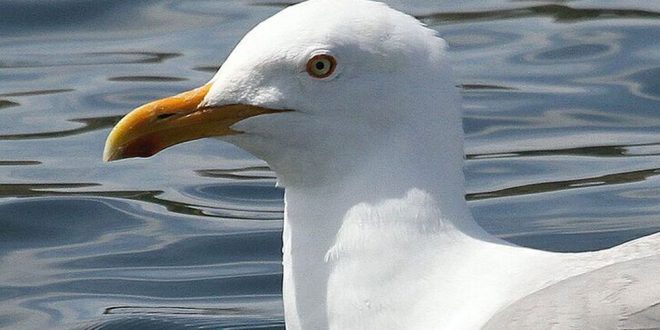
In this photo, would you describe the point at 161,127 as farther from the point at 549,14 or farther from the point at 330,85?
the point at 549,14

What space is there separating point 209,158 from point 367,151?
13.0 feet

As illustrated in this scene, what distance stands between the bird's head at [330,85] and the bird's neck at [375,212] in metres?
0.07

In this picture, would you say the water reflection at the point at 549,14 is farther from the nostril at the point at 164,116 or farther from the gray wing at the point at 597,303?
the gray wing at the point at 597,303

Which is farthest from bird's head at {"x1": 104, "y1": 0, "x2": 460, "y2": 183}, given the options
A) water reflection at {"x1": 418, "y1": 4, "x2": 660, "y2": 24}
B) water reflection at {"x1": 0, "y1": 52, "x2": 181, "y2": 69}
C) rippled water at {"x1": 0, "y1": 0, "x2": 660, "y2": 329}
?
water reflection at {"x1": 418, "y1": 4, "x2": 660, "y2": 24}

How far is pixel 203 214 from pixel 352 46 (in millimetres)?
3370

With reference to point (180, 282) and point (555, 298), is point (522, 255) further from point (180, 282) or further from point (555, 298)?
point (180, 282)

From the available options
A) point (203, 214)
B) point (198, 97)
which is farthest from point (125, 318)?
point (198, 97)

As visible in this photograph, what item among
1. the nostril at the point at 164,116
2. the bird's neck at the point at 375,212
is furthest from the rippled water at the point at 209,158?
the nostril at the point at 164,116

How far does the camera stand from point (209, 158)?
31.0 ft

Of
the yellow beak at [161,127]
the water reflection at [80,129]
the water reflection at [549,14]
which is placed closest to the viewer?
the yellow beak at [161,127]

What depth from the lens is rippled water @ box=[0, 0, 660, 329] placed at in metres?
8.02

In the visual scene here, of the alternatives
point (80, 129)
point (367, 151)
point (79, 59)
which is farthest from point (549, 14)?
point (367, 151)

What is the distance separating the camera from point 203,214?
8.74 meters

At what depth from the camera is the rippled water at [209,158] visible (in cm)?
802
